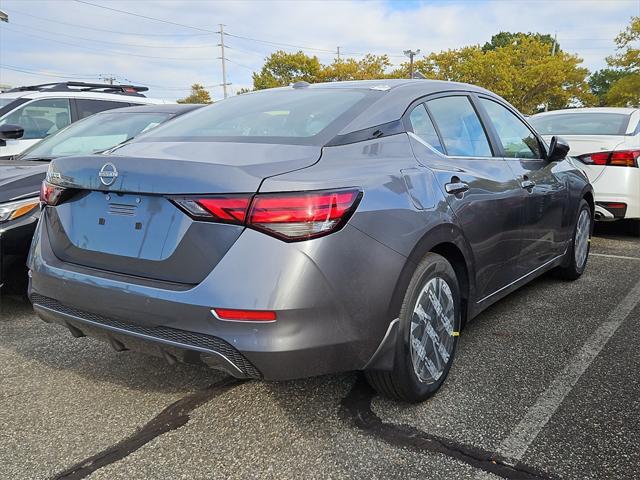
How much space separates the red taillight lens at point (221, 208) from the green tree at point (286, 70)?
45067 mm

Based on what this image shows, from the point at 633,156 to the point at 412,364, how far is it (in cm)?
467

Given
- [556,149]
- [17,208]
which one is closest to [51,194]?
[17,208]

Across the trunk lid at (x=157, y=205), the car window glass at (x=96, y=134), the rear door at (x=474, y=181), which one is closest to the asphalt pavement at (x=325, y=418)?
the rear door at (x=474, y=181)

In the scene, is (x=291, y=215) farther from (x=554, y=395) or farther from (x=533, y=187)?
(x=533, y=187)

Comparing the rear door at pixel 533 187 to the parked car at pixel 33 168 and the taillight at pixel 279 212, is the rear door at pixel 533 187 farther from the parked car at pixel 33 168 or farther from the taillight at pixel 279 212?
the parked car at pixel 33 168

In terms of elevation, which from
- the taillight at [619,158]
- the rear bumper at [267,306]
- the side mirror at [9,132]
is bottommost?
the rear bumper at [267,306]

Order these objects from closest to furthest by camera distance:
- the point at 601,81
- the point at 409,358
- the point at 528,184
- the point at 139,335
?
the point at 139,335 → the point at 409,358 → the point at 528,184 → the point at 601,81

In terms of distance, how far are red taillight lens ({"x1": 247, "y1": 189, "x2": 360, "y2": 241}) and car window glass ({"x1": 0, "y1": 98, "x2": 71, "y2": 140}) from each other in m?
5.31

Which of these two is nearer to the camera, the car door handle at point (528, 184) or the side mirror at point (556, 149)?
the car door handle at point (528, 184)

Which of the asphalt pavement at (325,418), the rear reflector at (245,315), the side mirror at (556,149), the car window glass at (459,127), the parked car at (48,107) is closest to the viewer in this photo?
the rear reflector at (245,315)

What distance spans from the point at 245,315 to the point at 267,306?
87 mm

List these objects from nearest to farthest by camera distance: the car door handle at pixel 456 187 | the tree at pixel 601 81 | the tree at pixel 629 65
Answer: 1. the car door handle at pixel 456 187
2. the tree at pixel 629 65
3. the tree at pixel 601 81

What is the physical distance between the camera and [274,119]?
8.98 feet

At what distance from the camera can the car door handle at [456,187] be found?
2.64 metres
